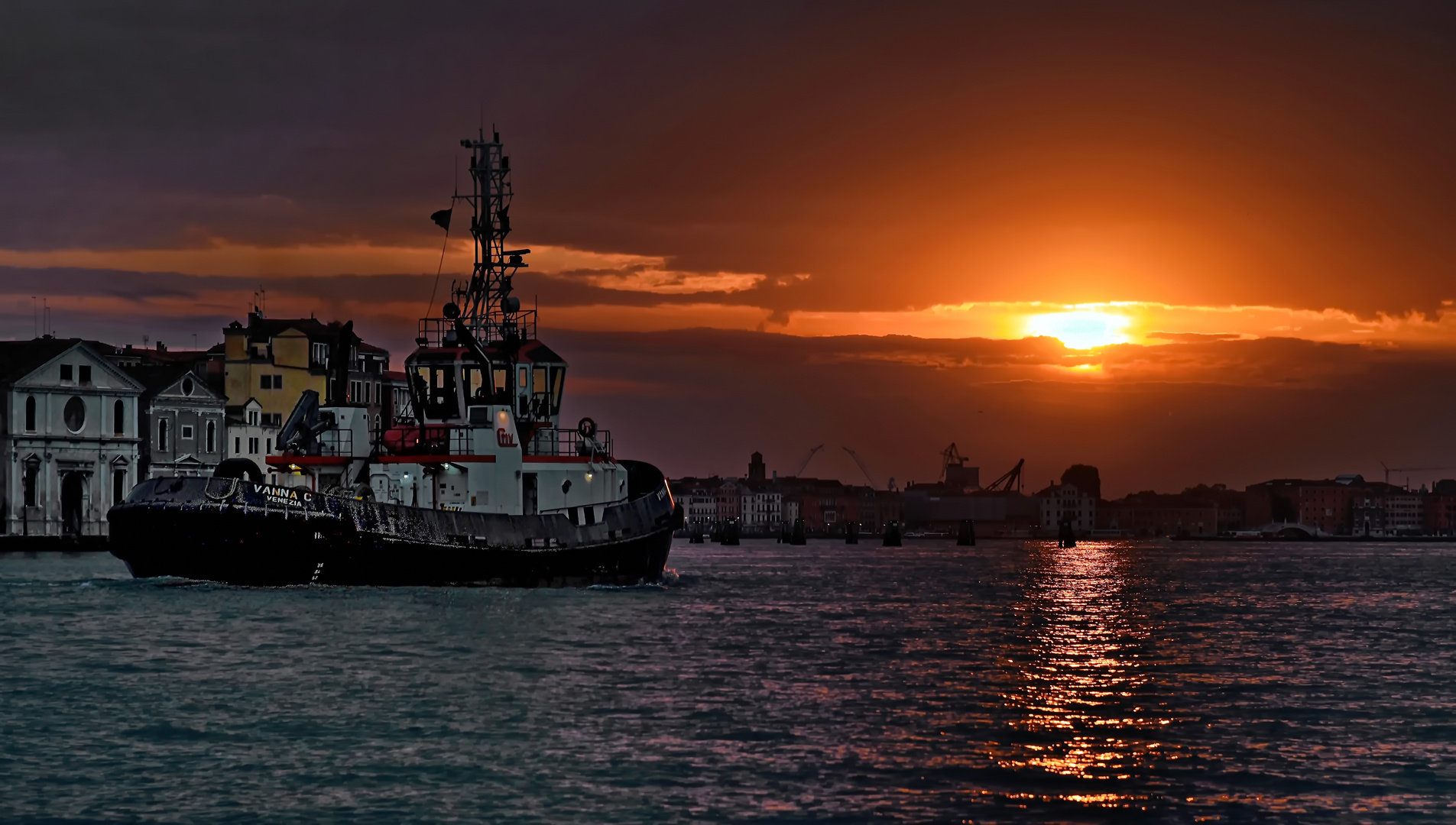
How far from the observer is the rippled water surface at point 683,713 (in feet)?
77.5

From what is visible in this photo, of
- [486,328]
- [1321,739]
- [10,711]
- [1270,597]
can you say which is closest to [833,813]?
[1321,739]

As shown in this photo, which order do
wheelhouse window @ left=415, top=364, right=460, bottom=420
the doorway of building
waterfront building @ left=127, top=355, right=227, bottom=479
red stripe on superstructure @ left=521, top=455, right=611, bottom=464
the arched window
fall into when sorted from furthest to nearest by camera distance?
waterfront building @ left=127, top=355, right=227, bottom=479
the arched window
the doorway of building
wheelhouse window @ left=415, top=364, right=460, bottom=420
red stripe on superstructure @ left=521, top=455, right=611, bottom=464

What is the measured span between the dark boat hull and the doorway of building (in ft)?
228

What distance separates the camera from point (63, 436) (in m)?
123

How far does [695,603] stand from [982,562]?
9738cm

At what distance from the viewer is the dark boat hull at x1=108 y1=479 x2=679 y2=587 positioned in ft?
179

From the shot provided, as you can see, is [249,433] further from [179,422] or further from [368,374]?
[368,374]

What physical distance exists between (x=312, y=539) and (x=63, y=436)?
2979 inches

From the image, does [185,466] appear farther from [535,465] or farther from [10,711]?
[10,711]

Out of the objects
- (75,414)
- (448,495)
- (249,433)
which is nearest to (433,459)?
(448,495)

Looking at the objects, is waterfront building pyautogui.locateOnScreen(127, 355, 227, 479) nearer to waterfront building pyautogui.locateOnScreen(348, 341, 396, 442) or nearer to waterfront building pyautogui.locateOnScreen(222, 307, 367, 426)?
waterfront building pyautogui.locateOnScreen(222, 307, 367, 426)

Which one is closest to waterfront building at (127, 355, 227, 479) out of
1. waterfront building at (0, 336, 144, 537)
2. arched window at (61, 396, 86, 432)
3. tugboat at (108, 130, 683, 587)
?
waterfront building at (0, 336, 144, 537)

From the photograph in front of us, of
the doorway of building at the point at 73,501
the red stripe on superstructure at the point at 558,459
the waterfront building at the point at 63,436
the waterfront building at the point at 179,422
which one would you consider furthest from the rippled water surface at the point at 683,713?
the waterfront building at the point at 179,422

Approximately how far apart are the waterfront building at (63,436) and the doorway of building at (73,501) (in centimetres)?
5
